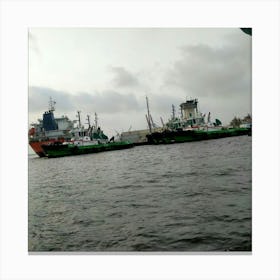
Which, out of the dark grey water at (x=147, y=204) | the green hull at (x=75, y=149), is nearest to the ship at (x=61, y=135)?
the green hull at (x=75, y=149)

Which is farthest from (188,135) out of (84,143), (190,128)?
(84,143)

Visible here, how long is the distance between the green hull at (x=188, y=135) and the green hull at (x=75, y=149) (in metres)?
0.34

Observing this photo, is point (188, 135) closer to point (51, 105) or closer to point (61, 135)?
point (61, 135)

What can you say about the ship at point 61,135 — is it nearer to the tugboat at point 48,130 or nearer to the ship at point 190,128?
the tugboat at point 48,130

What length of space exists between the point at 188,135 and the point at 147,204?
135 centimetres

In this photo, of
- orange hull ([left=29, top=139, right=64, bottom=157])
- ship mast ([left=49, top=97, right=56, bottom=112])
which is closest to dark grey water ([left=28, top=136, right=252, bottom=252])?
orange hull ([left=29, top=139, right=64, bottom=157])

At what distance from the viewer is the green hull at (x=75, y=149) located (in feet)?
11.1

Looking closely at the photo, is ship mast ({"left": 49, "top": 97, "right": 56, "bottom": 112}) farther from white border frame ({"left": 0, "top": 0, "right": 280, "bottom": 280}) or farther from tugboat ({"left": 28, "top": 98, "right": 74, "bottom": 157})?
white border frame ({"left": 0, "top": 0, "right": 280, "bottom": 280})

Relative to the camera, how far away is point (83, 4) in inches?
110

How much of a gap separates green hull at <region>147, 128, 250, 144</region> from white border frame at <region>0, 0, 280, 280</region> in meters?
0.22
